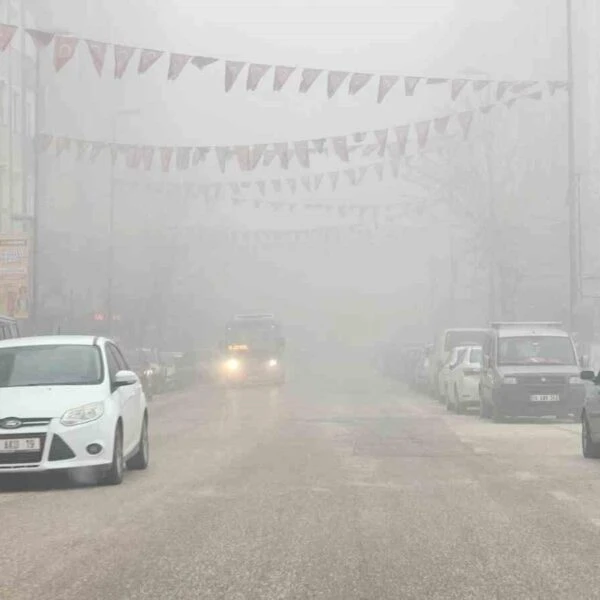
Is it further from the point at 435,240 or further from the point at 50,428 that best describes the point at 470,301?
the point at 50,428

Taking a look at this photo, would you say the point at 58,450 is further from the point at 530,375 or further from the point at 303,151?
the point at 303,151

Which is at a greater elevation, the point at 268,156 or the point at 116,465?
the point at 268,156

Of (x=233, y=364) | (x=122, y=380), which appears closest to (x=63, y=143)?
(x=233, y=364)

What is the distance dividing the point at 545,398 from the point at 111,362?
13638 mm

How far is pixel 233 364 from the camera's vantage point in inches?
2080

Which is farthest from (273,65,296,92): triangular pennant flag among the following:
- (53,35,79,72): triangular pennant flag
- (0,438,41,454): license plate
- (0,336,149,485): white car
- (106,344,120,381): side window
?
(0,438,41,454): license plate

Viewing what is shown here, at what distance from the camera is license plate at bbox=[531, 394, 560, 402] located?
26.0m

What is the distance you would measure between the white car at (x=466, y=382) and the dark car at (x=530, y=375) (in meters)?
2.12

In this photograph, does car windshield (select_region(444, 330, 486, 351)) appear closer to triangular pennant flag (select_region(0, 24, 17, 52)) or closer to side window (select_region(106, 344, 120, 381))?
triangular pennant flag (select_region(0, 24, 17, 52))

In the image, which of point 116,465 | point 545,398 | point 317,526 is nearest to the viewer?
point 317,526

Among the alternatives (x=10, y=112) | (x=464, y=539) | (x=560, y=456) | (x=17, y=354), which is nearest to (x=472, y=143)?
(x=10, y=112)

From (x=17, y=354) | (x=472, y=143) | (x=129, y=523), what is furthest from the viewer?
(x=472, y=143)

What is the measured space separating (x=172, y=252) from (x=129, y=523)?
62145 mm

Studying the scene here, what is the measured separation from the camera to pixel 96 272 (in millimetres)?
72188
